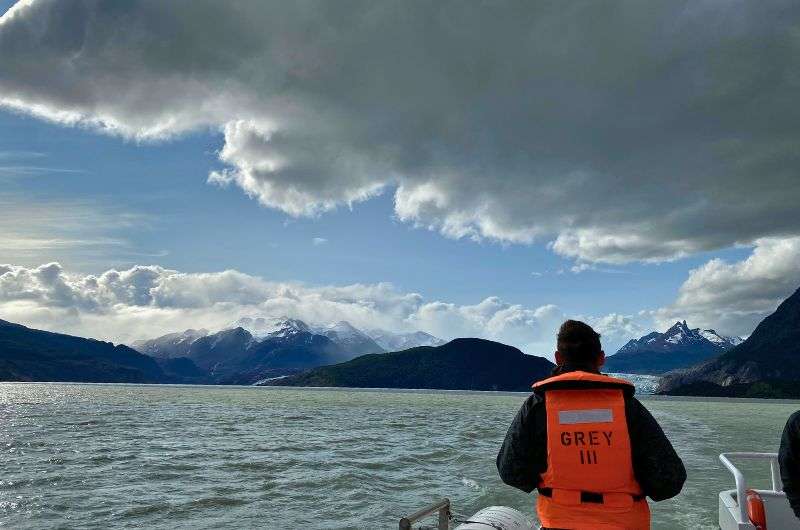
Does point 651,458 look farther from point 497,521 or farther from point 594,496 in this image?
point 497,521

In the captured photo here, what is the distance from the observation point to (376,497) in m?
25.5

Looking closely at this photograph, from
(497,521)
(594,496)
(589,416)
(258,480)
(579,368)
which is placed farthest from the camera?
(258,480)

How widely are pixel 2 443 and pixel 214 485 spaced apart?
2907 centimetres

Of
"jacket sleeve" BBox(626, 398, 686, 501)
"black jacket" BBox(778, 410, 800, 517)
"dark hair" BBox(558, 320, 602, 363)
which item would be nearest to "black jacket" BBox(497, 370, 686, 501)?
"jacket sleeve" BBox(626, 398, 686, 501)

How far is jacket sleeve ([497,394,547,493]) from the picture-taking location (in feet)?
19.0

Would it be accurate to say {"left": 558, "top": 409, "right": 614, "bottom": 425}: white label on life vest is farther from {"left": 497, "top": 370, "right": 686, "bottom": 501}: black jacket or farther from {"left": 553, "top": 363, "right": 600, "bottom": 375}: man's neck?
{"left": 553, "top": 363, "right": 600, "bottom": 375}: man's neck

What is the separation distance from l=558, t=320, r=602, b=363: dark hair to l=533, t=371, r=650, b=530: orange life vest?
8.7 inches

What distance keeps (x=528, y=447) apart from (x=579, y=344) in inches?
44.9

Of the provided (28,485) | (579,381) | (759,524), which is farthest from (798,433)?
(28,485)

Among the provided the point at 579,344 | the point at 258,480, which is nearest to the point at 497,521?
the point at 579,344

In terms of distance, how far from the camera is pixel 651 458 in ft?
18.1

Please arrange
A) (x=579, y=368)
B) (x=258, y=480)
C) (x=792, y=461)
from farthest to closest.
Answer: (x=258, y=480)
(x=792, y=461)
(x=579, y=368)

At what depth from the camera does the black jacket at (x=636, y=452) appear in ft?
18.1

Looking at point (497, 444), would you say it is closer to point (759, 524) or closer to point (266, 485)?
point (266, 485)
